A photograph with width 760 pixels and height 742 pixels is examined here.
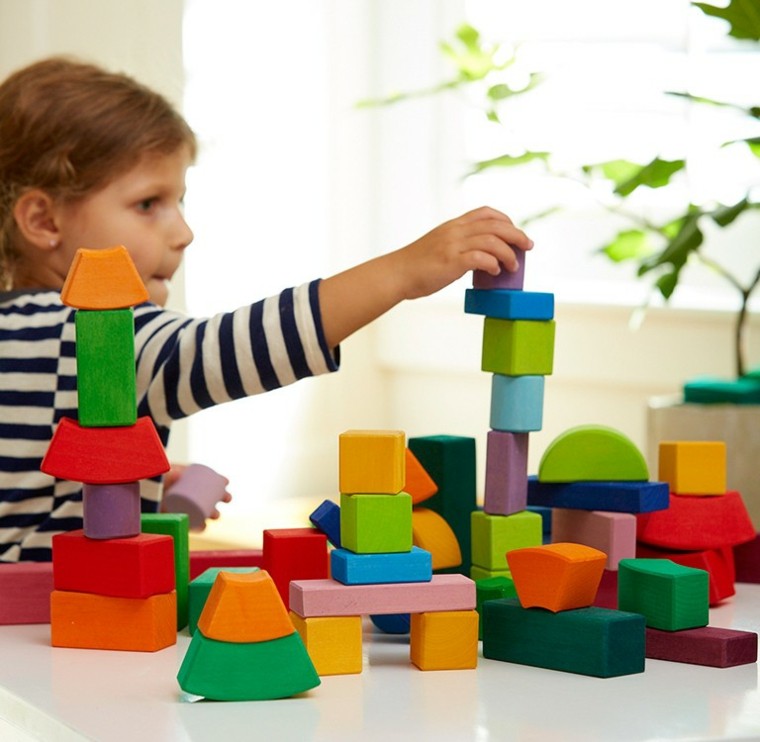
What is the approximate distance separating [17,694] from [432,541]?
0.80 ft

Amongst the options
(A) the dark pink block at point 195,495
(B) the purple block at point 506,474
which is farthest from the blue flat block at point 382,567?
(A) the dark pink block at point 195,495

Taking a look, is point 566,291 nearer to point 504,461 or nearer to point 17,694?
point 504,461

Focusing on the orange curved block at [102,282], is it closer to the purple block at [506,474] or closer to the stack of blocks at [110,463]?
the stack of blocks at [110,463]

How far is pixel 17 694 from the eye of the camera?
0.58 metres

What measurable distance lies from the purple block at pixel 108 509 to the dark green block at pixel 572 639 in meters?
0.19

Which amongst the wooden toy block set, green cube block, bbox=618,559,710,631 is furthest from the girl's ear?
green cube block, bbox=618,559,710,631

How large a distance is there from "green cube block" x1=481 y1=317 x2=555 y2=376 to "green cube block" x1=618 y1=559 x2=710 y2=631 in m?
0.13

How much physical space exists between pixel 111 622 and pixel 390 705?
0.17 meters

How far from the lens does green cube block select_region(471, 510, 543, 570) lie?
701 millimetres

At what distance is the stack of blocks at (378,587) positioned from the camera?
1.98 ft

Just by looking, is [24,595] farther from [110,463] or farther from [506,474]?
[506,474]

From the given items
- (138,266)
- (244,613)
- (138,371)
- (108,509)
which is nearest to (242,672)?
(244,613)

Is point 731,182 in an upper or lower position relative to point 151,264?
upper

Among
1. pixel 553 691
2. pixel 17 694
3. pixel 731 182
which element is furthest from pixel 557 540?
pixel 731 182
